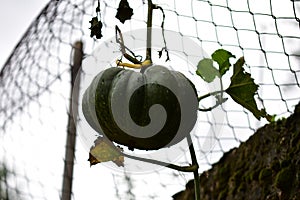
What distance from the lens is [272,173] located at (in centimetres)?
94

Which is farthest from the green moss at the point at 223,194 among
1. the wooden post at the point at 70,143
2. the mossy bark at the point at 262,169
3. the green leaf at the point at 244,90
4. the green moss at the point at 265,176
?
the green leaf at the point at 244,90

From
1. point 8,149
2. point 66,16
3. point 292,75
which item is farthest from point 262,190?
point 8,149

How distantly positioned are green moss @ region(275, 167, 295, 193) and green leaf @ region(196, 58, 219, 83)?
11.9 inches

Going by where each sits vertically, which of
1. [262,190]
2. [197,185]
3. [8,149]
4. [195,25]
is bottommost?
[197,185]

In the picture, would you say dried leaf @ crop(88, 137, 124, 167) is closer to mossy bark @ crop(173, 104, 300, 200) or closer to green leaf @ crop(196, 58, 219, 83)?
green leaf @ crop(196, 58, 219, 83)

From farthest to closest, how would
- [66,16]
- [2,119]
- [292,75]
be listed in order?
[2,119] → [66,16] → [292,75]

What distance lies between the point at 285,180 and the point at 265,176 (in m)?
0.09

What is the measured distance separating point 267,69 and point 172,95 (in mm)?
524

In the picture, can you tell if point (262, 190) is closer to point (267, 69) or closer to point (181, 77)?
point (267, 69)

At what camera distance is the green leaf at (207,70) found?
0.65m

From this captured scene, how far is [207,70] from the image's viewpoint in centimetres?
65

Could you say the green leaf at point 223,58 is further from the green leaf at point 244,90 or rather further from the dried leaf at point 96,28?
the dried leaf at point 96,28

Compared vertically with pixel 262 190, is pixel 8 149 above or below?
above

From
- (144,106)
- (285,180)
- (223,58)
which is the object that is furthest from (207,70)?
(285,180)
